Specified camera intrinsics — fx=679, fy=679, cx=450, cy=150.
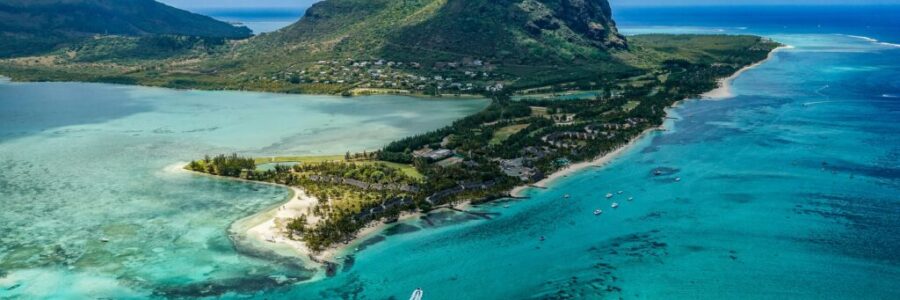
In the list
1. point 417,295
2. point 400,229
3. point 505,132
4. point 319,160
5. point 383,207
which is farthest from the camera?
point 505,132

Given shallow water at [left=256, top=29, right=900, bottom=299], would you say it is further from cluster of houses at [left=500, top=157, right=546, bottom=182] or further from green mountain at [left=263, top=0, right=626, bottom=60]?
green mountain at [left=263, top=0, right=626, bottom=60]

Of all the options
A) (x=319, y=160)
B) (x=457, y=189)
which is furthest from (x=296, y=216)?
(x=319, y=160)

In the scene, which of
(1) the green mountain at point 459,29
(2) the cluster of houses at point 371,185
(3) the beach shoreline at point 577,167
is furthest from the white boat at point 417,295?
(1) the green mountain at point 459,29

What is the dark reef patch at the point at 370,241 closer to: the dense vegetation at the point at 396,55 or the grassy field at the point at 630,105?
the grassy field at the point at 630,105

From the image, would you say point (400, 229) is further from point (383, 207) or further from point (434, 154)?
point (434, 154)

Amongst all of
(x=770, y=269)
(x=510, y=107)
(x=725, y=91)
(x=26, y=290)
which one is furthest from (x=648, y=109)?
(x=26, y=290)
